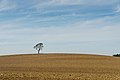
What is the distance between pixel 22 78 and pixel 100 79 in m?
7.38

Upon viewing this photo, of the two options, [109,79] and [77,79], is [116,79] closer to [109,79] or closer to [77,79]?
[109,79]

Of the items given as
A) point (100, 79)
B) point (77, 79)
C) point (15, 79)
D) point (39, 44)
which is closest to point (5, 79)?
point (15, 79)

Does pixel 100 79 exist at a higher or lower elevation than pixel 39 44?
lower

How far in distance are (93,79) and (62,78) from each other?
2.94m

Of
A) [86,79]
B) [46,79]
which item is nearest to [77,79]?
[86,79]

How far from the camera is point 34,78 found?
27.1 metres

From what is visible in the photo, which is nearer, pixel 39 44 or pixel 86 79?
pixel 86 79

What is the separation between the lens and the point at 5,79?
85.9ft

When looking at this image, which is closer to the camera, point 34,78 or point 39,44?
point 34,78

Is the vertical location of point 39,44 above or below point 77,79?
above

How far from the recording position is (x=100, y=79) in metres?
26.8

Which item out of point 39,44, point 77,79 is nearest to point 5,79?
point 77,79

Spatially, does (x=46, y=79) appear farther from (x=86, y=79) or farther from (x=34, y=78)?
(x=86, y=79)

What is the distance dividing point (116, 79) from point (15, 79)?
9.49m
